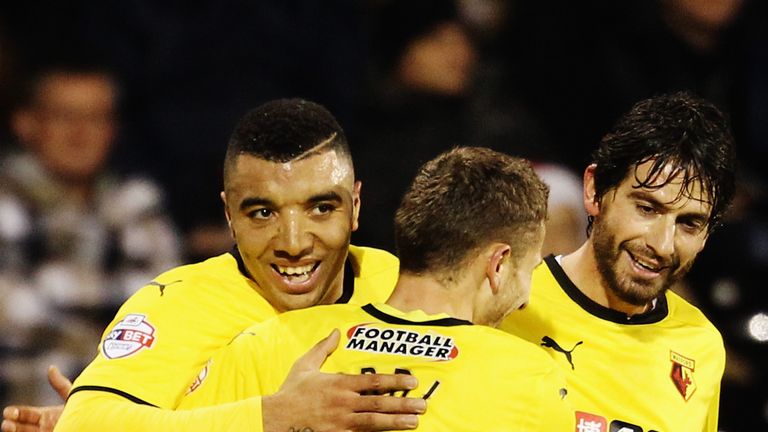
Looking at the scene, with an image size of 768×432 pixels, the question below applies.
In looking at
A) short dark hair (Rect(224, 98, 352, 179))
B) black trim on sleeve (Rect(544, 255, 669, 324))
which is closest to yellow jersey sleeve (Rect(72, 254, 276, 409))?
short dark hair (Rect(224, 98, 352, 179))

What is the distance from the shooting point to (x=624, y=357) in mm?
3961

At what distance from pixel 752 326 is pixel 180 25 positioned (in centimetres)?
306

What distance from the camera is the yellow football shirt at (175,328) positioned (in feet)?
11.6

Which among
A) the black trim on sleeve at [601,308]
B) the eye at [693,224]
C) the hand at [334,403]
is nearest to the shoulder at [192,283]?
the hand at [334,403]

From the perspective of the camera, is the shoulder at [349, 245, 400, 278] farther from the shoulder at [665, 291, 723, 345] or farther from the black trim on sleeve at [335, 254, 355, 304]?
the shoulder at [665, 291, 723, 345]

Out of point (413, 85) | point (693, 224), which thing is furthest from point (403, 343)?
point (413, 85)

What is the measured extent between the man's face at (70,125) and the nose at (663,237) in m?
3.06

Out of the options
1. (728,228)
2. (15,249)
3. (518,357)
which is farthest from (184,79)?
(518,357)

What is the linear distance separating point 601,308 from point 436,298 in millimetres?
885

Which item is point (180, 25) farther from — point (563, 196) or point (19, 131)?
point (563, 196)

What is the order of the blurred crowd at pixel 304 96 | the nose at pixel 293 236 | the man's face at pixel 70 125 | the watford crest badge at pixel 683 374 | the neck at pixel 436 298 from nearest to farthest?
the neck at pixel 436 298
the nose at pixel 293 236
the watford crest badge at pixel 683 374
the blurred crowd at pixel 304 96
the man's face at pixel 70 125

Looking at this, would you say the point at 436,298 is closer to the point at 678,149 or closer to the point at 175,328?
the point at 175,328

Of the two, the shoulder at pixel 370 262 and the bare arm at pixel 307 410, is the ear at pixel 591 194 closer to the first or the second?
the shoulder at pixel 370 262

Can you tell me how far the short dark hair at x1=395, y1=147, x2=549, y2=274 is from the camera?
3.35 m
